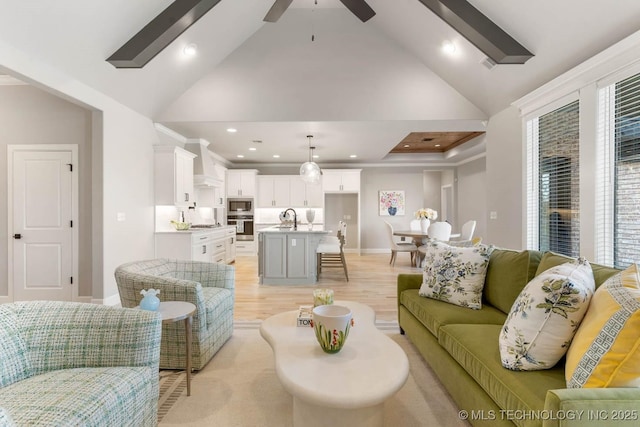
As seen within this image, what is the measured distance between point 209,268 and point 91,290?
2.12m

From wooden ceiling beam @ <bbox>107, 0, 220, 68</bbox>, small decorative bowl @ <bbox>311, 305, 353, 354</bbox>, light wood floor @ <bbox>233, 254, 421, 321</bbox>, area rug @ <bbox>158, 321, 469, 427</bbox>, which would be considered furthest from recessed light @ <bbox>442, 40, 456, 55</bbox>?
small decorative bowl @ <bbox>311, 305, 353, 354</bbox>

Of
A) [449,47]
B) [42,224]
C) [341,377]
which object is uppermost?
[449,47]

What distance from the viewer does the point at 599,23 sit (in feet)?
8.21

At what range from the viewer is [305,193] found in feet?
27.6

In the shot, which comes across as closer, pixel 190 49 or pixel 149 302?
pixel 149 302

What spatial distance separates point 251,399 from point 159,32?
3515 mm

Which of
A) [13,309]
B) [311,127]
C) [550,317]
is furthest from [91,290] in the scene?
[550,317]

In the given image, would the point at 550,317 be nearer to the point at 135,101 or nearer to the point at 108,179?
the point at 108,179

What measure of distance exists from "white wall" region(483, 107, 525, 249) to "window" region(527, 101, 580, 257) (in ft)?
0.62

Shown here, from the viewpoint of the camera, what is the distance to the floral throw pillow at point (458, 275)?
234 centimetres

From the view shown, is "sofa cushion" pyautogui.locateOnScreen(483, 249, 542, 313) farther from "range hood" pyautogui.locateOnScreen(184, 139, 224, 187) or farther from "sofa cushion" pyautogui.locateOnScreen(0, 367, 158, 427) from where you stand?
"range hood" pyautogui.locateOnScreen(184, 139, 224, 187)

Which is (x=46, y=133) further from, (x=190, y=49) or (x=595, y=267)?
(x=595, y=267)

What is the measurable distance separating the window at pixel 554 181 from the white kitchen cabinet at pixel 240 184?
20.2 feet

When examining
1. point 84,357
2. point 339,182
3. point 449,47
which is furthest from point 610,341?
point 339,182
